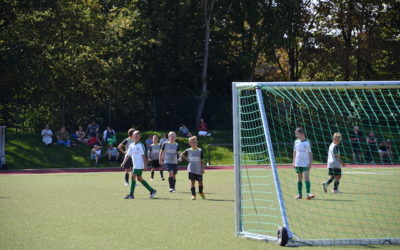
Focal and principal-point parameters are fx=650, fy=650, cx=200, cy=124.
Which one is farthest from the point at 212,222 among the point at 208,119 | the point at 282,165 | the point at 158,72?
the point at 158,72

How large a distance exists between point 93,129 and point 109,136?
3.36 ft

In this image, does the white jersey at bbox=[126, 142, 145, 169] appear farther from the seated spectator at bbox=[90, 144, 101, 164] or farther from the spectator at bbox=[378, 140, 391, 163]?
the seated spectator at bbox=[90, 144, 101, 164]

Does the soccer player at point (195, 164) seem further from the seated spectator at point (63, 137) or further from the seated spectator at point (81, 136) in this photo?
the seated spectator at point (81, 136)

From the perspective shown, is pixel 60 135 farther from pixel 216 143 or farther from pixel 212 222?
pixel 212 222

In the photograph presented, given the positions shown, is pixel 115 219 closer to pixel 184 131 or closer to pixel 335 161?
pixel 335 161

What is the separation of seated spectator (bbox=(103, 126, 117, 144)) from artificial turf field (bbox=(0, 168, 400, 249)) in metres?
11.0

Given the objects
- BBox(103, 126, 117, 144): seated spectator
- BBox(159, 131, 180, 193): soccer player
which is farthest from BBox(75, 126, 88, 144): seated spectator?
BBox(159, 131, 180, 193): soccer player

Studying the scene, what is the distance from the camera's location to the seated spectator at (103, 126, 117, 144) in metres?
30.7

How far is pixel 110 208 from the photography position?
13.5 meters

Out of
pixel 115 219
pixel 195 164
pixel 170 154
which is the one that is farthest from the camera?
pixel 170 154

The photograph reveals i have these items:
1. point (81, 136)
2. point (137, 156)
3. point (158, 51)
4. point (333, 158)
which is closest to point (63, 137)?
point (81, 136)

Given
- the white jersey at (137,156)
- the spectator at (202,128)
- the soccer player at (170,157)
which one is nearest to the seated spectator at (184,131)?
the spectator at (202,128)

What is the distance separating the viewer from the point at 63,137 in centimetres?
3225

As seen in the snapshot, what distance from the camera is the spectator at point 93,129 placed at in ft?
106
